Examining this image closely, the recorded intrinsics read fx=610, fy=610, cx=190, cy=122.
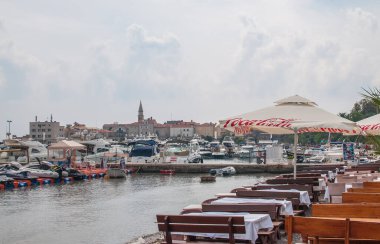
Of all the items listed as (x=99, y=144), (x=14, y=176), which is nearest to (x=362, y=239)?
(x=14, y=176)

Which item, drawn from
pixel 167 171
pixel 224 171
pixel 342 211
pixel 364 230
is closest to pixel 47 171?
pixel 167 171

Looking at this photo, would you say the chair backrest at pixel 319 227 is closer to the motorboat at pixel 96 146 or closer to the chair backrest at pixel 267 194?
the chair backrest at pixel 267 194

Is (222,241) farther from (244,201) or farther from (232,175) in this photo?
(232,175)

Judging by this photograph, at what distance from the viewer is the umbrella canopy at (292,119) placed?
15.9m

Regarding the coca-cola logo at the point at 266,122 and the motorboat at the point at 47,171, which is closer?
the coca-cola logo at the point at 266,122

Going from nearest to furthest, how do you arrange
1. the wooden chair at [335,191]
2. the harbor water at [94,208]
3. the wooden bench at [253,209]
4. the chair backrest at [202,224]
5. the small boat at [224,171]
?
the chair backrest at [202,224] < the wooden bench at [253,209] < the wooden chair at [335,191] < the harbor water at [94,208] < the small boat at [224,171]

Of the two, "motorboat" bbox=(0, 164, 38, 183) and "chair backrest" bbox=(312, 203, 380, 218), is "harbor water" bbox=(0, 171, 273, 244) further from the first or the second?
"chair backrest" bbox=(312, 203, 380, 218)

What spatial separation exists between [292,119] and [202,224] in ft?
22.6

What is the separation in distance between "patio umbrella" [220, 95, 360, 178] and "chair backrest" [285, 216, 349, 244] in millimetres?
7917

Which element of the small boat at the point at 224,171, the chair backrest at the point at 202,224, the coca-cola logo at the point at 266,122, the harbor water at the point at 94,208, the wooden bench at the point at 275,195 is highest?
the coca-cola logo at the point at 266,122

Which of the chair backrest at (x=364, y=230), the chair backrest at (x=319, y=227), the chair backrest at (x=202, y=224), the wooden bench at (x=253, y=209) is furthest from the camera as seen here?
the wooden bench at (x=253, y=209)

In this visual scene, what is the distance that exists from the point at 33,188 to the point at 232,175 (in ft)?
65.3

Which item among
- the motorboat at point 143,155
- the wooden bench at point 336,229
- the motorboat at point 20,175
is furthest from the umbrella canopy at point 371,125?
the motorboat at point 143,155

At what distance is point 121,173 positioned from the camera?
56312 mm
